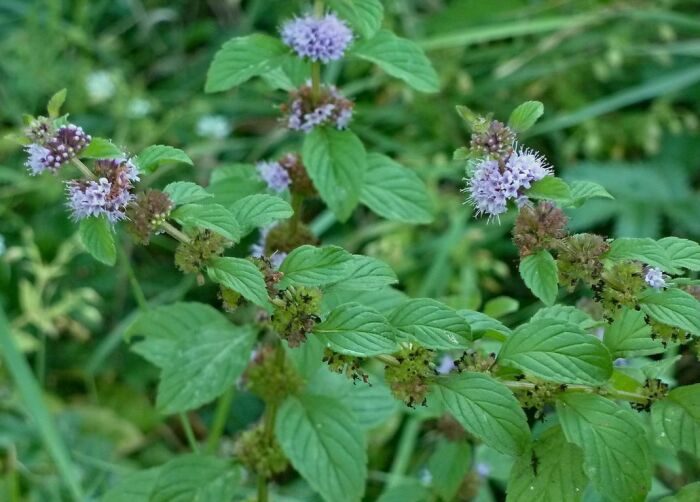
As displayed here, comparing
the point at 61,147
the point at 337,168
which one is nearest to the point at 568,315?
the point at 337,168

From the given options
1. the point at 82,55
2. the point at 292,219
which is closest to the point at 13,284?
the point at 82,55

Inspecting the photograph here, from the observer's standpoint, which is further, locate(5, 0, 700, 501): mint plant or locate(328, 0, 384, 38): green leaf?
locate(328, 0, 384, 38): green leaf

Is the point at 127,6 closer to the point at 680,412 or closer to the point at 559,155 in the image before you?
the point at 559,155

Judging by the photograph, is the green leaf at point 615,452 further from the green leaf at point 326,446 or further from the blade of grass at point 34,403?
the blade of grass at point 34,403

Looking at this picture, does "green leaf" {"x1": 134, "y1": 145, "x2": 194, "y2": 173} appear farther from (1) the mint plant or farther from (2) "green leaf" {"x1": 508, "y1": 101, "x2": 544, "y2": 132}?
(2) "green leaf" {"x1": 508, "y1": 101, "x2": 544, "y2": 132}

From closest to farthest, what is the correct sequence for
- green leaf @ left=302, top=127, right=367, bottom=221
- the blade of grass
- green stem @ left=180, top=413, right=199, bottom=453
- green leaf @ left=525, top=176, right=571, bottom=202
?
1. green leaf @ left=525, top=176, right=571, bottom=202
2. green leaf @ left=302, top=127, right=367, bottom=221
3. green stem @ left=180, top=413, right=199, bottom=453
4. the blade of grass

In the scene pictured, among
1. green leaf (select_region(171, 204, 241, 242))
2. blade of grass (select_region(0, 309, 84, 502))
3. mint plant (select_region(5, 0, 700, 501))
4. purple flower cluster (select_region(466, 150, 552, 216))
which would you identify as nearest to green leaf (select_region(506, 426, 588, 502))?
mint plant (select_region(5, 0, 700, 501))

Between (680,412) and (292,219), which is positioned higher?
(292,219)
